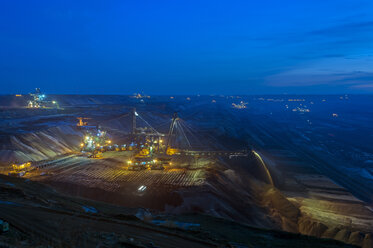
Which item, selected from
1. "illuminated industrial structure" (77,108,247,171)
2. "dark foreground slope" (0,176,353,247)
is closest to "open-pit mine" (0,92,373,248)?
"dark foreground slope" (0,176,353,247)

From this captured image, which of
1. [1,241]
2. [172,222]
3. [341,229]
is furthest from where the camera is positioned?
[341,229]

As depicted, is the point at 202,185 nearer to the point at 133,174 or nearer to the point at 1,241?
the point at 133,174

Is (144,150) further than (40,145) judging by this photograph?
No

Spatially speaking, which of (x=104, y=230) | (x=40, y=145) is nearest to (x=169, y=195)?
(x=104, y=230)

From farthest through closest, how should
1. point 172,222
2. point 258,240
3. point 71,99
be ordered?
1. point 71,99
2. point 172,222
3. point 258,240

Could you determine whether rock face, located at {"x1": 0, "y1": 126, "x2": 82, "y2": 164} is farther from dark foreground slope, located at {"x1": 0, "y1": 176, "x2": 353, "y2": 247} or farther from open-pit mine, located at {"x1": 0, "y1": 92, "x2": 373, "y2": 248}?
dark foreground slope, located at {"x1": 0, "y1": 176, "x2": 353, "y2": 247}

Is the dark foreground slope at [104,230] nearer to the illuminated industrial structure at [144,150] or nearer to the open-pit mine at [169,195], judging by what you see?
the open-pit mine at [169,195]

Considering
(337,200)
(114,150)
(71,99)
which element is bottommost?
(337,200)

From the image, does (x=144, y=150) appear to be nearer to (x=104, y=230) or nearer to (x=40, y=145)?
(x=40, y=145)

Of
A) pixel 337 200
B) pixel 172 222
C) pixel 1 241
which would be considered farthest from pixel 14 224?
pixel 337 200
